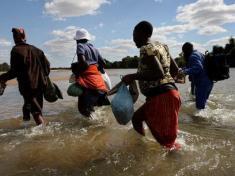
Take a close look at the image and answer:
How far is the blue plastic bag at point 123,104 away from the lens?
5040 millimetres

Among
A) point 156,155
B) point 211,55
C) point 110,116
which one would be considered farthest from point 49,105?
point 156,155

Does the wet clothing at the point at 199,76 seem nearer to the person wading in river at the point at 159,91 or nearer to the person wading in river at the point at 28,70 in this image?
the person wading in river at the point at 28,70

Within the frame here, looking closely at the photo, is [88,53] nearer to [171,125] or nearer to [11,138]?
[11,138]

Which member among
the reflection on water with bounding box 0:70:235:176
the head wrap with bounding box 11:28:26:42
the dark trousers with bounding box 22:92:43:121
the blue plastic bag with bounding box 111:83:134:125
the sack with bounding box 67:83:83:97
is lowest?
the reflection on water with bounding box 0:70:235:176

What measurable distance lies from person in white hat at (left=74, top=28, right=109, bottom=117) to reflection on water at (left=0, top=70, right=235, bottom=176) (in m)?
0.48

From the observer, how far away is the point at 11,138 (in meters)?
6.70

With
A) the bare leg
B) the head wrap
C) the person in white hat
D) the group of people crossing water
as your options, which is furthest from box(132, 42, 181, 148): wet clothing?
the head wrap

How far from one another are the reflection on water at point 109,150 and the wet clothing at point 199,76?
1.53 ft

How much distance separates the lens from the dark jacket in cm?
678

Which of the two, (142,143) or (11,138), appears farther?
(11,138)

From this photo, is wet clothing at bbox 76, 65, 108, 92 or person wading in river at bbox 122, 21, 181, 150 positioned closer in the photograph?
person wading in river at bbox 122, 21, 181, 150

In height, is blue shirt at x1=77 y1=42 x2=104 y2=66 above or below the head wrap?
below

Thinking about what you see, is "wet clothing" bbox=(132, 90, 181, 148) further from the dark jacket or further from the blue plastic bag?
the dark jacket

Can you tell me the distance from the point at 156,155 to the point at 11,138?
2.78 metres
